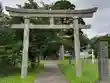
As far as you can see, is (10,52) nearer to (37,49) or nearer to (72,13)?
(37,49)

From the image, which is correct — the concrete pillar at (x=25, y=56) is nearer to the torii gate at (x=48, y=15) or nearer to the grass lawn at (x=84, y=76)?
the torii gate at (x=48, y=15)

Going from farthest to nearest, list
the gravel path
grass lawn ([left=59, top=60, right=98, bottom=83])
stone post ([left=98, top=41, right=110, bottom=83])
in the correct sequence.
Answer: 1. the gravel path
2. grass lawn ([left=59, top=60, right=98, bottom=83])
3. stone post ([left=98, top=41, right=110, bottom=83])

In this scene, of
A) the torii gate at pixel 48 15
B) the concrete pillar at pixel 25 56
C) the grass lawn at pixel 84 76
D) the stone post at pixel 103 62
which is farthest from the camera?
the torii gate at pixel 48 15

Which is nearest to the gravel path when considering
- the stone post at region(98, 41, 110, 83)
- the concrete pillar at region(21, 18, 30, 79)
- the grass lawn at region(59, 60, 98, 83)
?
the grass lawn at region(59, 60, 98, 83)

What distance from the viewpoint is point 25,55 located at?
1280 cm

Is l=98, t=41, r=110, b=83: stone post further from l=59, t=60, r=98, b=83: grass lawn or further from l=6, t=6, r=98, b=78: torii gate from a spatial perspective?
l=6, t=6, r=98, b=78: torii gate

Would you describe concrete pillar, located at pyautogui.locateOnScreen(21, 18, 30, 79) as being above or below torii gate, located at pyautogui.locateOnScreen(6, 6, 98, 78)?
below

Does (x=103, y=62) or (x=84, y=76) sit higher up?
(x=103, y=62)

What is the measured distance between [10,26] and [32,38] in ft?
10.4

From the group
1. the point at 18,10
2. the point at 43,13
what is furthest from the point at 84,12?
the point at 18,10

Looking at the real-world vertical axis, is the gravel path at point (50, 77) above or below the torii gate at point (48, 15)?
below

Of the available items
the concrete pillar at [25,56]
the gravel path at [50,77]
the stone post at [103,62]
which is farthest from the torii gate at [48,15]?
the stone post at [103,62]

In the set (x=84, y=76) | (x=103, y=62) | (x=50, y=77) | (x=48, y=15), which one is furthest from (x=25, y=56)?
(x=103, y=62)

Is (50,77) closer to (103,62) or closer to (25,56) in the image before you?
(25,56)
